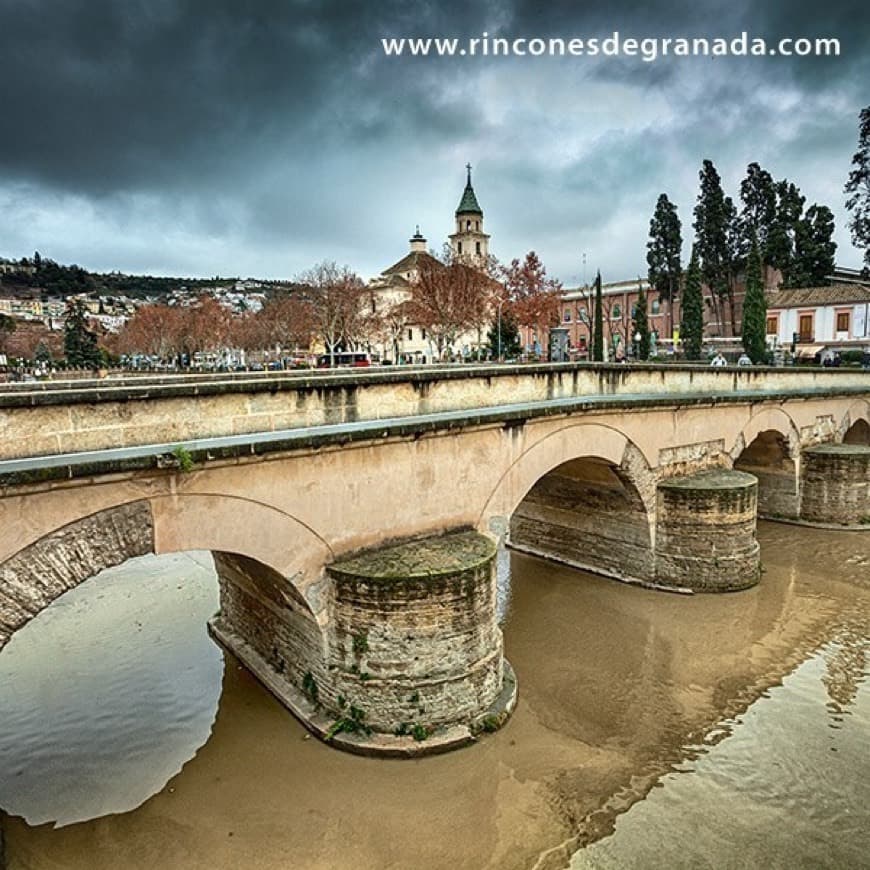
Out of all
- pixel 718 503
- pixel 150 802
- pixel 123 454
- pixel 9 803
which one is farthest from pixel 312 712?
pixel 718 503

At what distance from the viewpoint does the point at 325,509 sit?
26.6ft

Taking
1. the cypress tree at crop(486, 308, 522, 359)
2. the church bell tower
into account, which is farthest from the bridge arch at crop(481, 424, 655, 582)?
the church bell tower

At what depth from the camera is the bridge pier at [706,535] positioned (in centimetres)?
1292

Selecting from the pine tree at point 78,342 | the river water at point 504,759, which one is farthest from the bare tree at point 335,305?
the river water at point 504,759

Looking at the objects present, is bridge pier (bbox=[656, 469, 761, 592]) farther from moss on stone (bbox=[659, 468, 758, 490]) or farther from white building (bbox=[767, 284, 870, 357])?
white building (bbox=[767, 284, 870, 357])

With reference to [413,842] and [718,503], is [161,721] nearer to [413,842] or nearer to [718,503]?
[413,842]

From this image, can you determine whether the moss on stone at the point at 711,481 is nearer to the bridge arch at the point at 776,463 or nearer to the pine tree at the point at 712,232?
the bridge arch at the point at 776,463

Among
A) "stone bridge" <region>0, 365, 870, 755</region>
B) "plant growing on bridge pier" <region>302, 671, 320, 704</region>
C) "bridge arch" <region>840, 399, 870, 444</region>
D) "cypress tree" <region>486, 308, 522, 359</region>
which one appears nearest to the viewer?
"stone bridge" <region>0, 365, 870, 755</region>

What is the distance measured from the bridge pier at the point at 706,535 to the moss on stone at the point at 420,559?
5.55 metres

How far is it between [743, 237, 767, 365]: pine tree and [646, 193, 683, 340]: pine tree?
10.2 m

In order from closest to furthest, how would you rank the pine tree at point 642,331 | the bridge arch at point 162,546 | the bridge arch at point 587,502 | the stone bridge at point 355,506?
the bridge arch at point 162,546 → the stone bridge at point 355,506 → the bridge arch at point 587,502 → the pine tree at point 642,331

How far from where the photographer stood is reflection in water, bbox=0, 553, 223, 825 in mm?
7723

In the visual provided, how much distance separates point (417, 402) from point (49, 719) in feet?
22.0

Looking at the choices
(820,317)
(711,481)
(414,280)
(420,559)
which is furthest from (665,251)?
(420,559)
